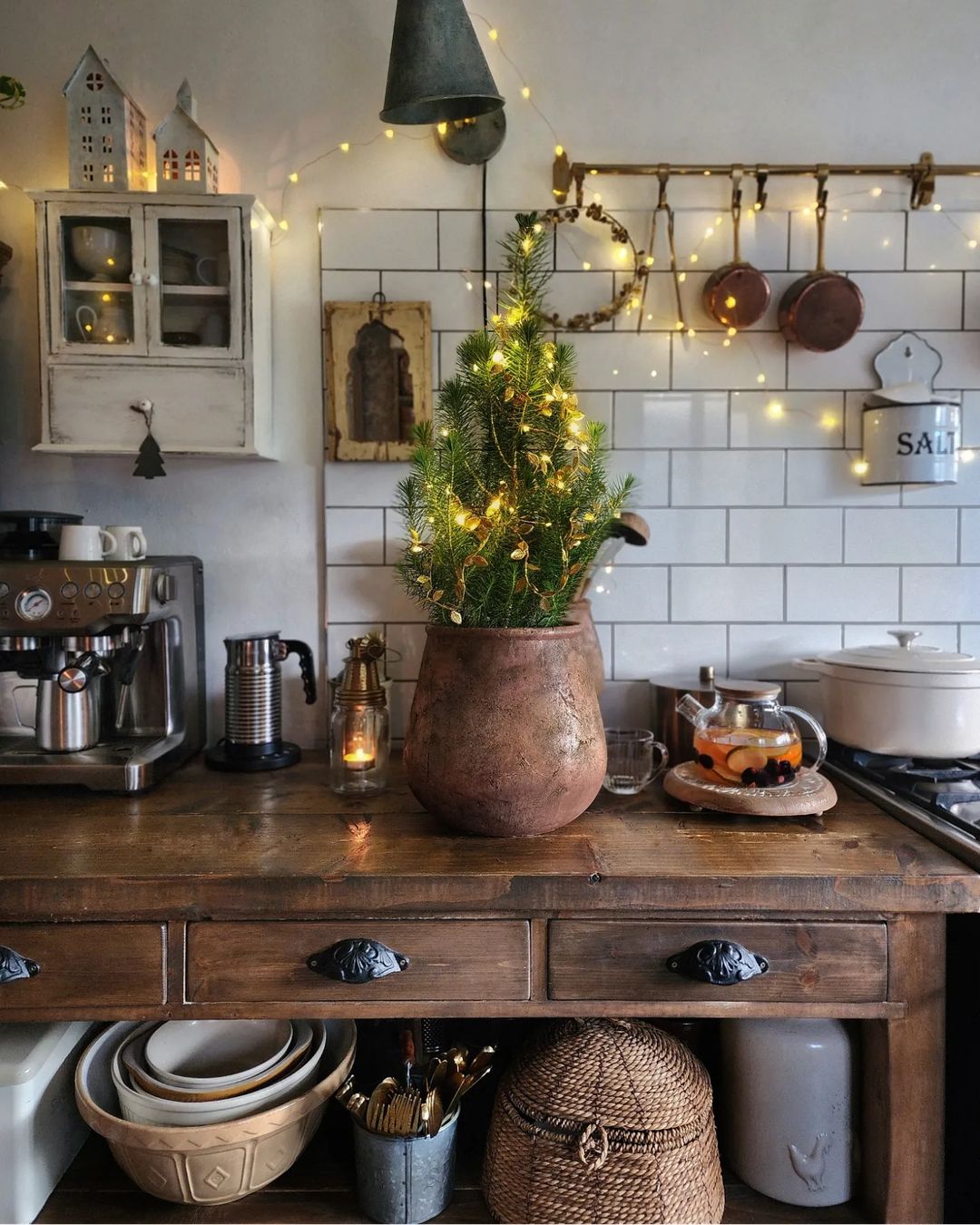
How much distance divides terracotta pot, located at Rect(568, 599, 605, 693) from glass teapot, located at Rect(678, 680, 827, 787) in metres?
0.22

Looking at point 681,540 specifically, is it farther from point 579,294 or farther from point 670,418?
point 579,294

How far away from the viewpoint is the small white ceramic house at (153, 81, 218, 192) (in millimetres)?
1444

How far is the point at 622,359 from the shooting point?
1.59 m

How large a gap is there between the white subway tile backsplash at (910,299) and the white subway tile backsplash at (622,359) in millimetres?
410

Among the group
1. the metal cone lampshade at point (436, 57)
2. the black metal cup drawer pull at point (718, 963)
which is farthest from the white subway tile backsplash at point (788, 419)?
the black metal cup drawer pull at point (718, 963)

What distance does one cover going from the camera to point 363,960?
38.6 inches

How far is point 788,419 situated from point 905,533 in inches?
12.9

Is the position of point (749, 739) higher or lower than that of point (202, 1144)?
higher

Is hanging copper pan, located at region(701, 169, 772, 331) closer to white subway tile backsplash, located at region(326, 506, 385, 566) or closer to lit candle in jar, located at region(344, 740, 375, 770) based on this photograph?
white subway tile backsplash, located at region(326, 506, 385, 566)

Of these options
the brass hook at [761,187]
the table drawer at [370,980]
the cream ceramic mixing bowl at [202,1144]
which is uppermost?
the brass hook at [761,187]

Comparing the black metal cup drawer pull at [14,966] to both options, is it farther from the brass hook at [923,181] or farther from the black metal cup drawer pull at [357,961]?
the brass hook at [923,181]

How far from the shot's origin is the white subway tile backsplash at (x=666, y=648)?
162 cm

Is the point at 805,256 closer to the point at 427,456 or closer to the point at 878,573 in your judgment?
the point at 878,573

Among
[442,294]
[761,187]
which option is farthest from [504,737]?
[761,187]
